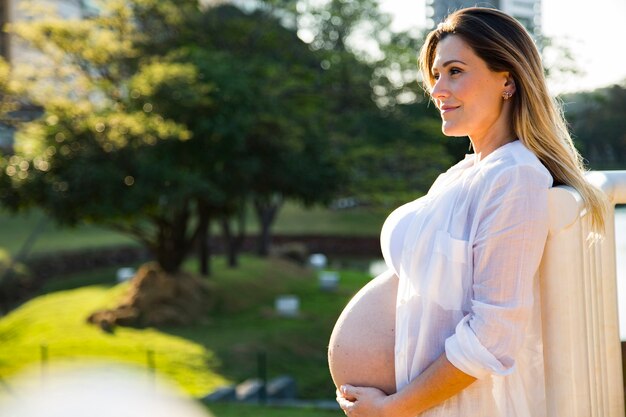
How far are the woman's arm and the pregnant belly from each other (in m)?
0.03

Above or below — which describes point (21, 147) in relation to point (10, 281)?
above

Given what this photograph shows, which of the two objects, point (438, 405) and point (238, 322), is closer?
point (438, 405)

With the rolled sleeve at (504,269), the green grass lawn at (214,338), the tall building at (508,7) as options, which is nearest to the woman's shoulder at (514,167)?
the rolled sleeve at (504,269)

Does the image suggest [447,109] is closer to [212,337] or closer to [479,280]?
[479,280]

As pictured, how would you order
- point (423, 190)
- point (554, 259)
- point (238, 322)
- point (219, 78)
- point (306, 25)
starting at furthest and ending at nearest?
1. point (306, 25)
2. point (423, 190)
3. point (238, 322)
4. point (219, 78)
5. point (554, 259)

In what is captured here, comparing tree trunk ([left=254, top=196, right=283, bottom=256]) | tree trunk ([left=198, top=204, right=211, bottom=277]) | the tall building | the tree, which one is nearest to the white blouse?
the tall building

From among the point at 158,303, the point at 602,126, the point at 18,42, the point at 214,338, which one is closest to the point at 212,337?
the point at 214,338

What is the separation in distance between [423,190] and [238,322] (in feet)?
12.9

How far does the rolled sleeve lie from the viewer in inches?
51.7

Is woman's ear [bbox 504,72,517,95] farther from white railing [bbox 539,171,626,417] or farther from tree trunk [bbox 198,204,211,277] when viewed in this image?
tree trunk [bbox 198,204,211,277]

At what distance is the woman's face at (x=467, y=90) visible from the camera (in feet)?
4.70

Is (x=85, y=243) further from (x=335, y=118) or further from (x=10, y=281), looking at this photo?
(x=335, y=118)

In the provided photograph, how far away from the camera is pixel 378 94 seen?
49.3 feet

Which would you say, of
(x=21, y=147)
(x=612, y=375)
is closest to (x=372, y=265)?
(x=21, y=147)
